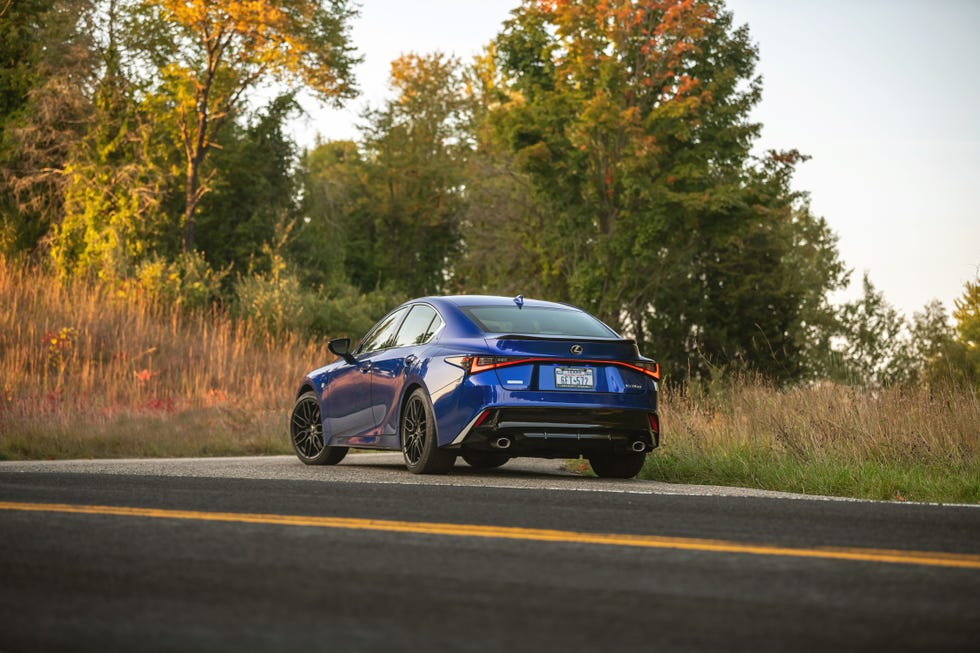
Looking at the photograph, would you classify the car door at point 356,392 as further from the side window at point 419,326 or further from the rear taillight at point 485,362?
the rear taillight at point 485,362

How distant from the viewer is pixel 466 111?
6856 cm

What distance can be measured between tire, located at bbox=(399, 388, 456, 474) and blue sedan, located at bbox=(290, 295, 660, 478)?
0.4 inches

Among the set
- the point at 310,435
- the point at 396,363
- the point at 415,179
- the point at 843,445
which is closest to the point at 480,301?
the point at 396,363

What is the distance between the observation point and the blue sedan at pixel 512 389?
37.9ft

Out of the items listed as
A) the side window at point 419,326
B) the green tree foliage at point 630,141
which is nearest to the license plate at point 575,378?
the side window at point 419,326

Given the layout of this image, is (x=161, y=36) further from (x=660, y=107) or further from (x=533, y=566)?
(x=533, y=566)

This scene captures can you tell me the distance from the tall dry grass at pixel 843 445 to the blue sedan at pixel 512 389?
3.46 ft

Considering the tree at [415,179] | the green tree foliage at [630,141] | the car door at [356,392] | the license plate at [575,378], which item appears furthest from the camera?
the tree at [415,179]

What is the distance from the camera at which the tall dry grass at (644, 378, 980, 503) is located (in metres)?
11.5

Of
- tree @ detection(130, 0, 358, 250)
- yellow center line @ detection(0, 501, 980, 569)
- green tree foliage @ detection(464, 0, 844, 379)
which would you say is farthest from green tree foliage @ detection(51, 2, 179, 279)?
yellow center line @ detection(0, 501, 980, 569)

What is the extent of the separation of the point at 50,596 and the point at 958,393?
11082mm

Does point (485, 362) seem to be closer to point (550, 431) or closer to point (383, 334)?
point (550, 431)

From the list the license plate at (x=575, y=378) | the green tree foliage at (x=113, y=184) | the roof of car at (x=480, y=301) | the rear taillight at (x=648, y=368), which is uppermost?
the green tree foliage at (x=113, y=184)

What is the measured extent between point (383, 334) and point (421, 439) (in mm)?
1883
